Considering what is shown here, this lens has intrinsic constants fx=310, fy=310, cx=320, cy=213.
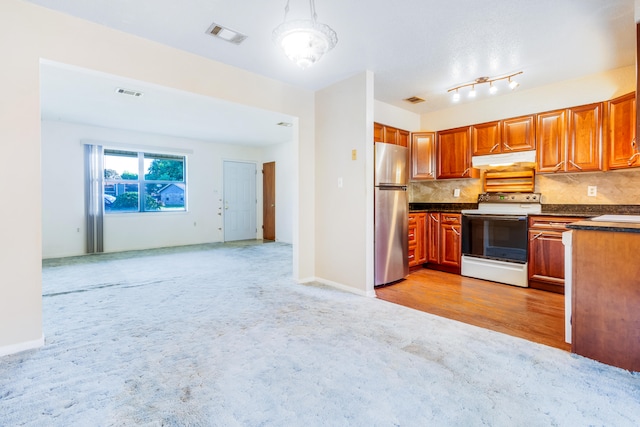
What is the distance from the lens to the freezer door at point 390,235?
382 centimetres

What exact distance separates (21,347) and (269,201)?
633cm

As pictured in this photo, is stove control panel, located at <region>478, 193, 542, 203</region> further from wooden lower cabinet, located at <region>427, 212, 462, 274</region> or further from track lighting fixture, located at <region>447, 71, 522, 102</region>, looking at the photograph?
track lighting fixture, located at <region>447, 71, 522, 102</region>

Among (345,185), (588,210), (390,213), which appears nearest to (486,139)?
(588,210)

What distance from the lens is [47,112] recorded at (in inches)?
201

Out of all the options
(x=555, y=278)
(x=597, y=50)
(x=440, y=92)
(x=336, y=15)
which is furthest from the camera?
(x=440, y=92)

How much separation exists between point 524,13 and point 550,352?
2576 mm

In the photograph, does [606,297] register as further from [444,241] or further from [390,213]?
[444,241]

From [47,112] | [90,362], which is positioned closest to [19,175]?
[90,362]

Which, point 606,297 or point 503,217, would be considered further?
point 503,217

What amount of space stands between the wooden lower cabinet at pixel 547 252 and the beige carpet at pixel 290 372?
5.73 ft

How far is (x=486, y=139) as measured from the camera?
4395mm

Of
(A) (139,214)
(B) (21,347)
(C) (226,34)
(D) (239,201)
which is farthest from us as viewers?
(D) (239,201)

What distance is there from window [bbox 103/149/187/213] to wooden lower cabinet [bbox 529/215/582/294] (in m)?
6.89

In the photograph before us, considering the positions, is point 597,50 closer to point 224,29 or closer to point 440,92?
point 440,92
